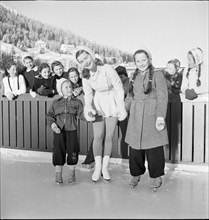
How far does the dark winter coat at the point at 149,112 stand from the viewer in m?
2.45

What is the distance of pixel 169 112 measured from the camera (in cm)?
313

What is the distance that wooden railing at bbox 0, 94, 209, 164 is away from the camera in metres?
3.06

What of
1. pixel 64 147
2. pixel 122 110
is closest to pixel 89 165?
pixel 64 147

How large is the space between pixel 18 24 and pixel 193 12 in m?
2.11

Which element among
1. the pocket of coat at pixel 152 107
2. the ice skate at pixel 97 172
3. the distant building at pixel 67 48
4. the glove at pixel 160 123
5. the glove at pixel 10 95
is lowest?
the ice skate at pixel 97 172

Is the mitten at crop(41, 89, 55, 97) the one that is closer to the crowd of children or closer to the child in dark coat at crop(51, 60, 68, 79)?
the child in dark coat at crop(51, 60, 68, 79)

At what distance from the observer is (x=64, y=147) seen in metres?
2.70

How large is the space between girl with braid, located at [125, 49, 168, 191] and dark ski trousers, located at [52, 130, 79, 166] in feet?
1.48

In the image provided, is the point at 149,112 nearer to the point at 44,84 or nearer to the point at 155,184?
the point at 155,184

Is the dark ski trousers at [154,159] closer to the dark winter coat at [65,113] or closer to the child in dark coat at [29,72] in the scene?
the dark winter coat at [65,113]

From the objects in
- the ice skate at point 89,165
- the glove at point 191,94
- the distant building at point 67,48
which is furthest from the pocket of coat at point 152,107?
the distant building at point 67,48

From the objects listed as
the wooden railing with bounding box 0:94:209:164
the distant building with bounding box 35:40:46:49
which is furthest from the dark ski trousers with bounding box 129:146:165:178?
the distant building with bounding box 35:40:46:49

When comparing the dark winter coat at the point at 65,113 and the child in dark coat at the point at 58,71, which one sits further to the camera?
the child in dark coat at the point at 58,71

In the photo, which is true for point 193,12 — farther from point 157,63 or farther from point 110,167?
point 110,167
